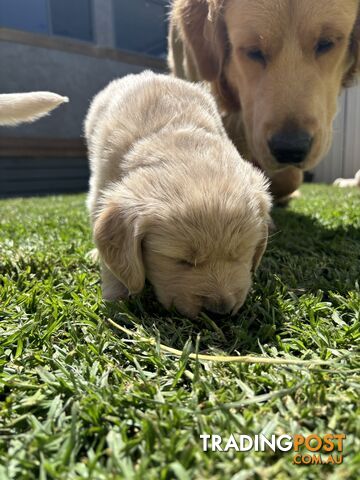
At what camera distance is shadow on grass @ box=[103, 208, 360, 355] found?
1.64 metres

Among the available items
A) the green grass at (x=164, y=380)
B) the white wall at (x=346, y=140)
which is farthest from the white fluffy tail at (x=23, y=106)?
the white wall at (x=346, y=140)

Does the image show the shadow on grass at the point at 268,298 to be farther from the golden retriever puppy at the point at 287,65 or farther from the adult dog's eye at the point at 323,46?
the adult dog's eye at the point at 323,46

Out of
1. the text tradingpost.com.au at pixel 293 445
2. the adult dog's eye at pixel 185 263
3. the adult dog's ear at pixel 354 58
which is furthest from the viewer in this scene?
the adult dog's ear at pixel 354 58

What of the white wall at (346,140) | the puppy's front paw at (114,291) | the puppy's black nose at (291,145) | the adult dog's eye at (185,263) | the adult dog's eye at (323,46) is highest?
the adult dog's eye at (323,46)

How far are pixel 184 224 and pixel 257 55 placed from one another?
170 centimetres

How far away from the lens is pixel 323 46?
285 cm

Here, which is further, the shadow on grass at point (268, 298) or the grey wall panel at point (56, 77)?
the grey wall panel at point (56, 77)

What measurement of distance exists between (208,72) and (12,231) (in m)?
2.09

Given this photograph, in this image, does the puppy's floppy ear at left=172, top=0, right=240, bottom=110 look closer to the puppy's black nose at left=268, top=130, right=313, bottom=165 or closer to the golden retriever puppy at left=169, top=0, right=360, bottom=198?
the golden retriever puppy at left=169, top=0, right=360, bottom=198

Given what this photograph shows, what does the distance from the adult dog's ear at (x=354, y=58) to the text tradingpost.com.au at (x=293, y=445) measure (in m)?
2.95

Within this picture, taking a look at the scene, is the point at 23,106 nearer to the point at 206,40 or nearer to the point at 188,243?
the point at 188,243

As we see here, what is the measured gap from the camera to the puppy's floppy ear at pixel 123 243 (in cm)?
194

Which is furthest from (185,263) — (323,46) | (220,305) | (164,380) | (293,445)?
(323,46)

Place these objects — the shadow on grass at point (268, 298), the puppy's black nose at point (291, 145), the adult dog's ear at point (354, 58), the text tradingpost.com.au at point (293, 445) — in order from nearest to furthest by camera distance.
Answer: the text tradingpost.com.au at point (293, 445) → the shadow on grass at point (268, 298) → the puppy's black nose at point (291, 145) → the adult dog's ear at point (354, 58)
